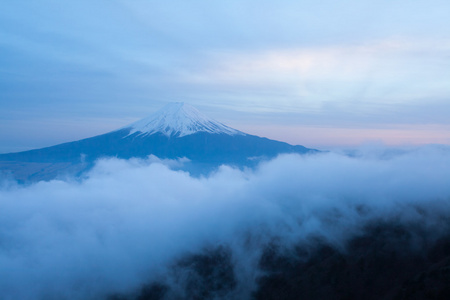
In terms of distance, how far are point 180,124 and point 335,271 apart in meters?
124

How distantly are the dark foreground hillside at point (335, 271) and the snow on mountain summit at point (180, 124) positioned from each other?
9845 centimetres

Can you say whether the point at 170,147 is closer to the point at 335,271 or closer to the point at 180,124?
the point at 180,124

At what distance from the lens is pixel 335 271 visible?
166ft

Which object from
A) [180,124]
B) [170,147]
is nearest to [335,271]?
[170,147]

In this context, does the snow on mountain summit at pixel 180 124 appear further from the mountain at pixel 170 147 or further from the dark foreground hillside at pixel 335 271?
the dark foreground hillside at pixel 335 271

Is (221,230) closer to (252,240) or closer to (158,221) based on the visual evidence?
(252,240)

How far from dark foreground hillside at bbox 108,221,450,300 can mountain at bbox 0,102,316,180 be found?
86.9 meters

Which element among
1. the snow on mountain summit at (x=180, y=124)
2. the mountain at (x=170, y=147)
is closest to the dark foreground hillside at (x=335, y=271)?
the mountain at (x=170, y=147)

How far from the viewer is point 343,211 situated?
6806cm

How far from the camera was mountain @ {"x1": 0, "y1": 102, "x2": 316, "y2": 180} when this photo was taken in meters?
150

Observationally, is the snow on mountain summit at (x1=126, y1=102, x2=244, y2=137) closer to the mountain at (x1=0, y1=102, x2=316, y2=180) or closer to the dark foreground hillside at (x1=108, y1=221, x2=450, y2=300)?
the mountain at (x1=0, y1=102, x2=316, y2=180)

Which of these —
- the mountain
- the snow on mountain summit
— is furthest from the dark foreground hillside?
the snow on mountain summit

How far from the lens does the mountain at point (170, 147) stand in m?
150

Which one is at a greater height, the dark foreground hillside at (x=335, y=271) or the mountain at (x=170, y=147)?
the mountain at (x=170, y=147)
